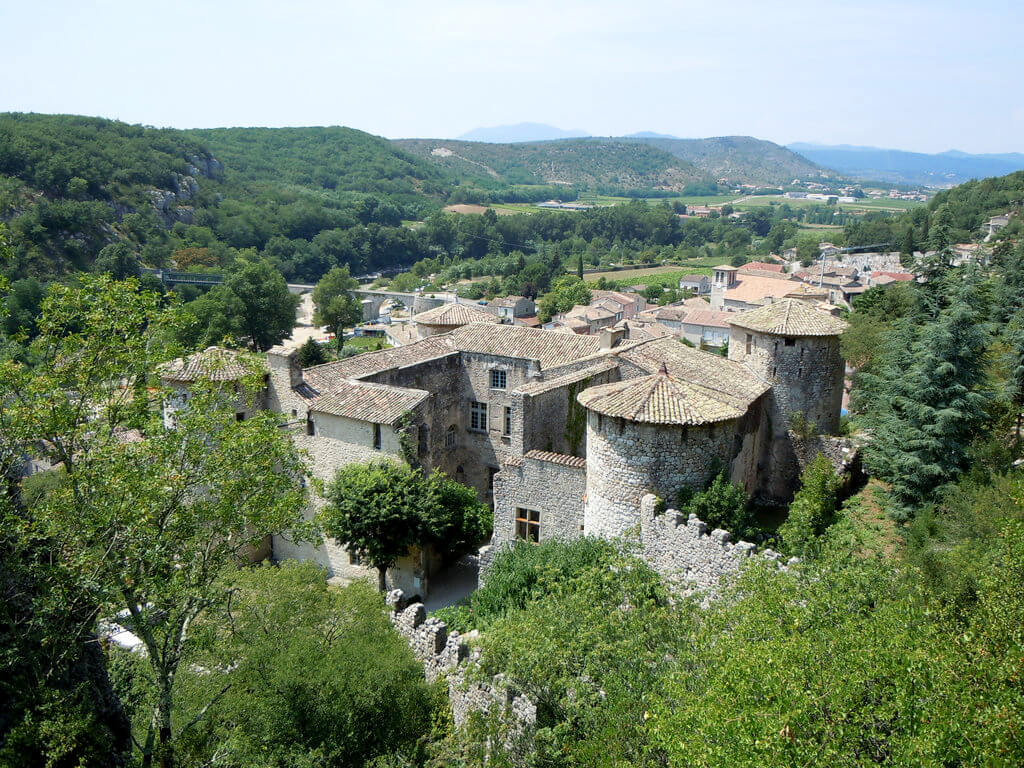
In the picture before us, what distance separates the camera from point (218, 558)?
1672cm

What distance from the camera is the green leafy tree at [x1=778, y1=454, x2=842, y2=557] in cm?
2116

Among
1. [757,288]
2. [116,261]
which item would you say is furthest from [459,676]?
[757,288]

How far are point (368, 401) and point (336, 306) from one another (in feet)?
259

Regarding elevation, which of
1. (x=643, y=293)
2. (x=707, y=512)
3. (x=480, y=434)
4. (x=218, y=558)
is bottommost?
(x=643, y=293)

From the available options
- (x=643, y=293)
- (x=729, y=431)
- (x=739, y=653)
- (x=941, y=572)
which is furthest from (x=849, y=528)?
(x=643, y=293)

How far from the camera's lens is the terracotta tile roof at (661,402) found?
2245 centimetres

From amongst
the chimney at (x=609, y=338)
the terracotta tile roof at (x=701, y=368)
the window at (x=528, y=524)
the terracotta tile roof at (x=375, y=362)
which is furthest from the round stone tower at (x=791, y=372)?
the terracotta tile roof at (x=375, y=362)

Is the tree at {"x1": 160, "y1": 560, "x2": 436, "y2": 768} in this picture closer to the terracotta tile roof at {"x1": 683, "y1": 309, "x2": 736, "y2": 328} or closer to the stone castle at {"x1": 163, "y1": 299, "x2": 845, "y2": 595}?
the stone castle at {"x1": 163, "y1": 299, "x2": 845, "y2": 595}

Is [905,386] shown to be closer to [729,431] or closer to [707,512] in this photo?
[729,431]

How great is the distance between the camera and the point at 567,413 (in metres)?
31.6

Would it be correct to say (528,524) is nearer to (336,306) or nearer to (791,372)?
(791,372)

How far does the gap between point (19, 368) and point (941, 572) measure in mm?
19798

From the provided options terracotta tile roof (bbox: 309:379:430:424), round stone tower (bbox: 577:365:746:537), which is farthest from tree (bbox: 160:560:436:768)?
terracotta tile roof (bbox: 309:379:430:424)

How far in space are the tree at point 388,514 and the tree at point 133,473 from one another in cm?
1125
